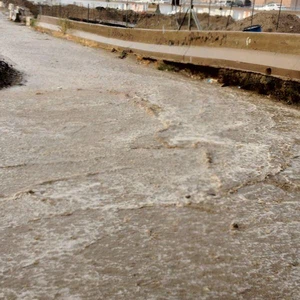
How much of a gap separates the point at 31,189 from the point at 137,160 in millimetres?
1070

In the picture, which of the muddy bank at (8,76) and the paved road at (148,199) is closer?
the paved road at (148,199)

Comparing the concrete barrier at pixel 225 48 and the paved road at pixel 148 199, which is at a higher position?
the concrete barrier at pixel 225 48

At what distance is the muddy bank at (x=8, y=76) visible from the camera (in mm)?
7917

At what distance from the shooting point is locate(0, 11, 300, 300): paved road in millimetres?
2551

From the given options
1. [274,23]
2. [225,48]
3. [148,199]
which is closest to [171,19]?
[274,23]

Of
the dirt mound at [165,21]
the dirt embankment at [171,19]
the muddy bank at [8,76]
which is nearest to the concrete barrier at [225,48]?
the muddy bank at [8,76]

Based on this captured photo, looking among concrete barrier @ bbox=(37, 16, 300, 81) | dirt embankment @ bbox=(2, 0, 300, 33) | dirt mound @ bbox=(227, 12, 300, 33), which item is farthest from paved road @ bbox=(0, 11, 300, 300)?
dirt mound @ bbox=(227, 12, 300, 33)

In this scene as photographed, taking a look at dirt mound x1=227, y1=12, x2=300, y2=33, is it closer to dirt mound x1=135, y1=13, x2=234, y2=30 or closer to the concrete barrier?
dirt mound x1=135, y1=13, x2=234, y2=30

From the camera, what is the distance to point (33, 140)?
474 centimetres

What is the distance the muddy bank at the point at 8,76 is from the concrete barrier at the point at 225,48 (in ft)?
10.7

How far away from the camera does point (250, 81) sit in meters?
7.75

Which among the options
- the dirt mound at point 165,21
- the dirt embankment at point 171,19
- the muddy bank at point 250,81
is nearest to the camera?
the muddy bank at point 250,81

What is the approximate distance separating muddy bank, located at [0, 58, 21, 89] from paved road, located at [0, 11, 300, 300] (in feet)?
4.31

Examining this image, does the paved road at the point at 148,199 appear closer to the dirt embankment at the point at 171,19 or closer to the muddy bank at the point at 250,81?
the muddy bank at the point at 250,81
